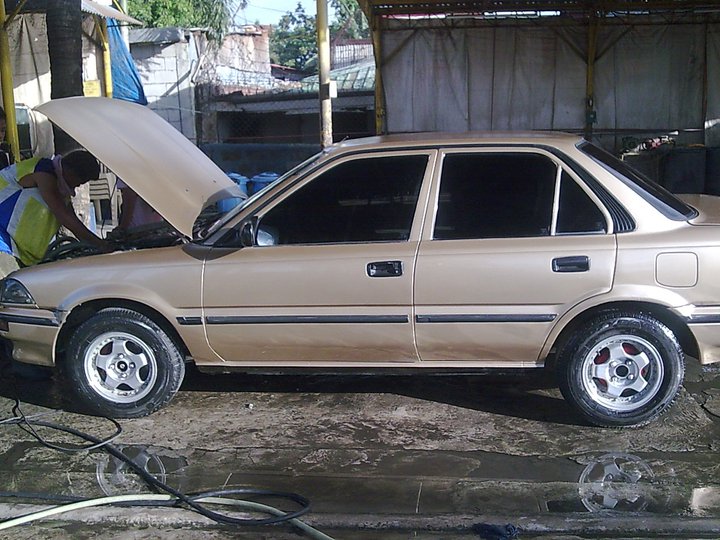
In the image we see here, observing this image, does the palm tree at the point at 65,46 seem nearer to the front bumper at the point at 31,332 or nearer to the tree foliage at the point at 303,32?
the front bumper at the point at 31,332

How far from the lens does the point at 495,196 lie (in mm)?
4773

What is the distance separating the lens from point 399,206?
4.83 m

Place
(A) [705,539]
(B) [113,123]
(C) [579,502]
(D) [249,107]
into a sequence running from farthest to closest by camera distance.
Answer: (D) [249,107] < (B) [113,123] < (C) [579,502] < (A) [705,539]

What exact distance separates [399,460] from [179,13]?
81.9ft

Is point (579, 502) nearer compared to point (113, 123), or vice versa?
point (579, 502)

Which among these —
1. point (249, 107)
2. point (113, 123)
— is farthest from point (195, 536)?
point (249, 107)

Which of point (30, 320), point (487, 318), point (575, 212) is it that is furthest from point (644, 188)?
point (30, 320)

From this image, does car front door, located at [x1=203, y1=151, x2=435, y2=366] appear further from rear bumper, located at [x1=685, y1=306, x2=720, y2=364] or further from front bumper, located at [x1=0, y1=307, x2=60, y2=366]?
rear bumper, located at [x1=685, y1=306, x2=720, y2=364]

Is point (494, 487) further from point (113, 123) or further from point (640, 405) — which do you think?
point (113, 123)

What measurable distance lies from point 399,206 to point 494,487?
1697mm

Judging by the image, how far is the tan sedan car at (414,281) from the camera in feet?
15.0

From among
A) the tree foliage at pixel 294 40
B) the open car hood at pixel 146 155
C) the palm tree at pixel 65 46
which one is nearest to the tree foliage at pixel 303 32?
the tree foliage at pixel 294 40

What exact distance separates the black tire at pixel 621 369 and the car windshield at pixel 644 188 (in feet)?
2.09

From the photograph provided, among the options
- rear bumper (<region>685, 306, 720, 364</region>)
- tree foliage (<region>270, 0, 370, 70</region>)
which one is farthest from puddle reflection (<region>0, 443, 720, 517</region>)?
tree foliage (<region>270, 0, 370, 70</region>)
